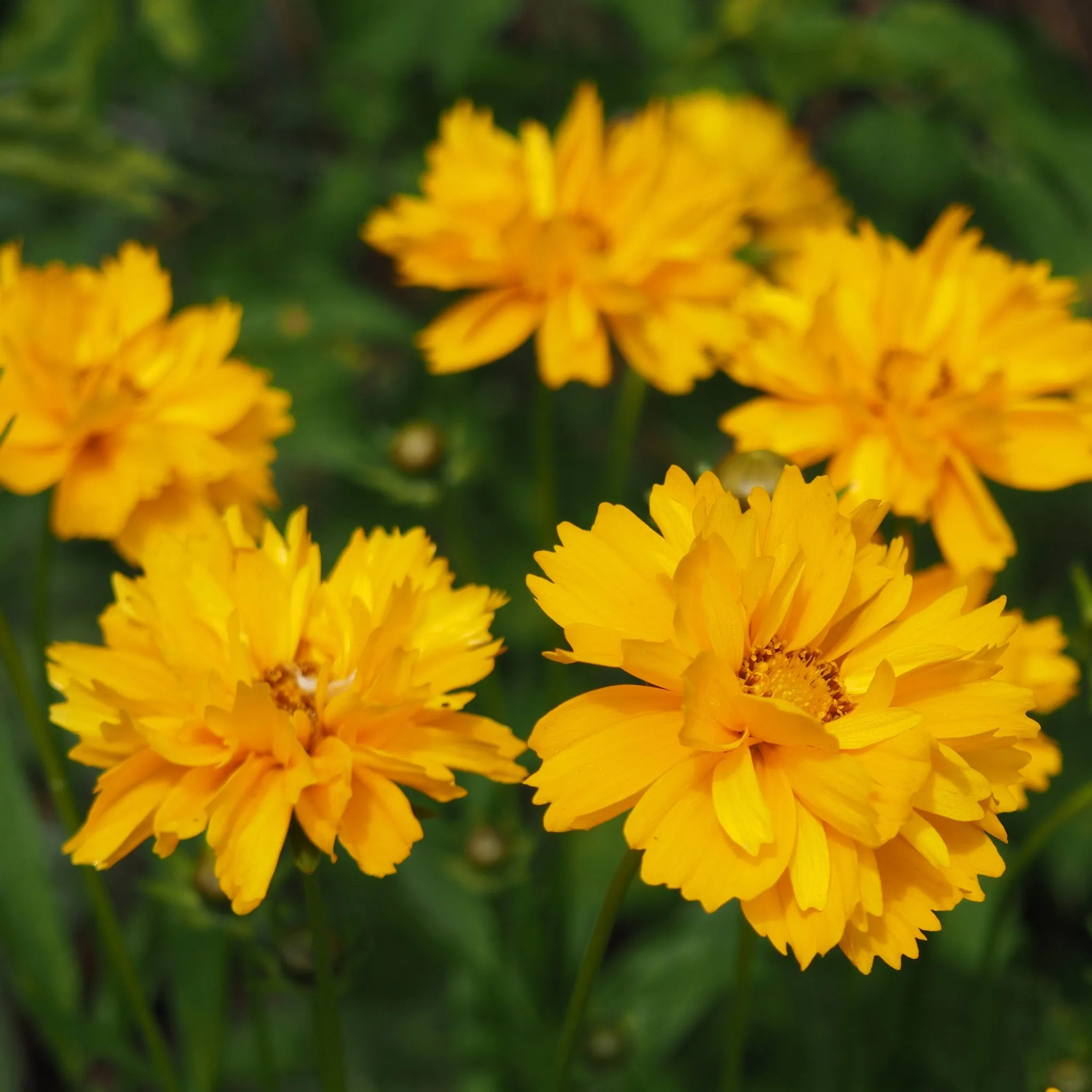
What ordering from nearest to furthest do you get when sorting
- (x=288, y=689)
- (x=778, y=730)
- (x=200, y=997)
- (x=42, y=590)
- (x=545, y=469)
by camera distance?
(x=778, y=730) → (x=288, y=689) → (x=42, y=590) → (x=545, y=469) → (x=200, y=997)

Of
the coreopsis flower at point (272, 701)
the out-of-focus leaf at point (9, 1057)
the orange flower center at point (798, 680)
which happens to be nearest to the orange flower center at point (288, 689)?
the coreopsis flower at point (272, 701)

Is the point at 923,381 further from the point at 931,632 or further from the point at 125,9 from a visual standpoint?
the point at 125,9

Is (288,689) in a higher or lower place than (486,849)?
higher

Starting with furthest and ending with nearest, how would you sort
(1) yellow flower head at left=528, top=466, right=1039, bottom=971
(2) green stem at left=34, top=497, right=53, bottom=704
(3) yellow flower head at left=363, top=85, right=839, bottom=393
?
(3) yellow flower head at left=363, top=85, right=839, bottom=393 → (2) green stem at left=34, top=497, right=53, bottom=704 → (1) yellow flower head at left=528, top=466, right=1039, bottom=971

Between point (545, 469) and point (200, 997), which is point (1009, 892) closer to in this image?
point (545, 469)

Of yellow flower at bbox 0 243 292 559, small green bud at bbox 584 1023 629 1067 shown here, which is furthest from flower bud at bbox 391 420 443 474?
small green bud at bbox 584 1023 629 1067

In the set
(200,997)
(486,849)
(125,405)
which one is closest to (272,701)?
(125,405)

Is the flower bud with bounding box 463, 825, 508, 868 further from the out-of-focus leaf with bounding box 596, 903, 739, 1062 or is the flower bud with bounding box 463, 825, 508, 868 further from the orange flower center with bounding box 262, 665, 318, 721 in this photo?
the orange flower center with bounding box 262, 665, 318, 721
